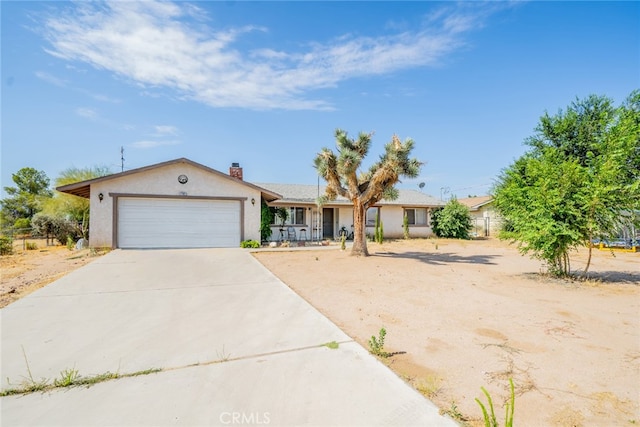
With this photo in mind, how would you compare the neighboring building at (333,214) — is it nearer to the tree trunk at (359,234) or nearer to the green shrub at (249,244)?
the green shrub at (249,244)

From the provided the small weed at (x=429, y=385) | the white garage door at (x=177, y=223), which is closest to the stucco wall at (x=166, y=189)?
the white garage door at (x=177, y=223)

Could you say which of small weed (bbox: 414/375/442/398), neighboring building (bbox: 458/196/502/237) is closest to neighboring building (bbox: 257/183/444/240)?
neighboring building (bbox: 458/196/502/237)

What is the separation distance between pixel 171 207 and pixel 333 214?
11.4 m

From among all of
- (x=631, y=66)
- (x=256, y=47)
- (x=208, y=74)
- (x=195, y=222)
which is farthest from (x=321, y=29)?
(x=631, y=66)

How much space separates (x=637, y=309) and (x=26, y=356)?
31.6 ft

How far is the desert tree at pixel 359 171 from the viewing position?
37.3ft

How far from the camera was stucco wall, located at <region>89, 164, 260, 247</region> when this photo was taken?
13141 millimetres

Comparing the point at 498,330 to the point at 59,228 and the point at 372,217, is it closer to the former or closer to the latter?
the point at 372,217

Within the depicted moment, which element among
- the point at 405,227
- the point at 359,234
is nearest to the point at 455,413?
the point at 359,234

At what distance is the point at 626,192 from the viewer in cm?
727

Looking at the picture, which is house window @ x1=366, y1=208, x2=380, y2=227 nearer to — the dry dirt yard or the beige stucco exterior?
the beige stucco exterior

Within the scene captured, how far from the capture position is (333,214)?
72.4 feet

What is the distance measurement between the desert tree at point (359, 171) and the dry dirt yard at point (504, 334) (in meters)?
4.38

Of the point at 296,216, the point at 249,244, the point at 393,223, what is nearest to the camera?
the point at 249,244
